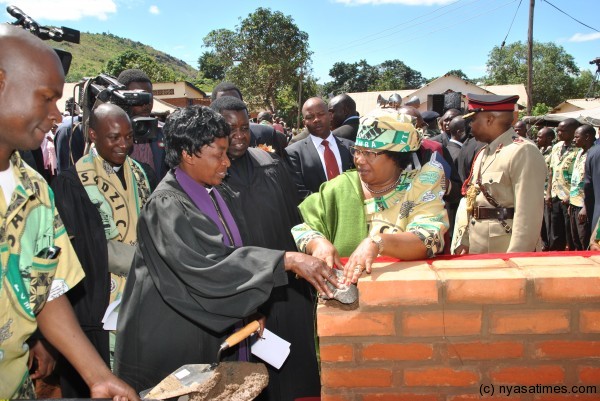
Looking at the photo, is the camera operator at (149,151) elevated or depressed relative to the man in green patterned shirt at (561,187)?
elevated

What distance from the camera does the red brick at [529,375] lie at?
1.76 metres

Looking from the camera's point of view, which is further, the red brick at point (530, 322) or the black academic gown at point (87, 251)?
the black academic gown at point (87, 251)

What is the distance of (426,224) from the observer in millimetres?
2180

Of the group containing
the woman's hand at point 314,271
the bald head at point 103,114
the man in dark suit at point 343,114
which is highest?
the man in dark suit at point 343,114

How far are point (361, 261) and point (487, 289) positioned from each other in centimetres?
45

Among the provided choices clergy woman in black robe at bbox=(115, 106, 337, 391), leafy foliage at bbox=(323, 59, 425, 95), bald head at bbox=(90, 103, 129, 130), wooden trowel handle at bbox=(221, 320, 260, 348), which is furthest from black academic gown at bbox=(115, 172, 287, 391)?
leafy foliage at bbox=(323, 59, 425, 95)

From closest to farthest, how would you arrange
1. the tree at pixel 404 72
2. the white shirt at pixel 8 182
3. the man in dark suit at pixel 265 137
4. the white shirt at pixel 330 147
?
the white shirt at pixel 8 182, the man in dark suit at pixel 265 137, the white shirt at pixel 330 147, the tree at pixel 404 72

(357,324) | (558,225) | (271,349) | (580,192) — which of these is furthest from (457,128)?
(357,324)

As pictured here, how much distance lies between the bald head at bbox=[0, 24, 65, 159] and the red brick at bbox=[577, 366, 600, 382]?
204cm

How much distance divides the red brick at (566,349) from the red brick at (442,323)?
0.80ft

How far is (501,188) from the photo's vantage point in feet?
11.7

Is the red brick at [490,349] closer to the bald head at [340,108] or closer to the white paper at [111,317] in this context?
the white paper at [111,317]

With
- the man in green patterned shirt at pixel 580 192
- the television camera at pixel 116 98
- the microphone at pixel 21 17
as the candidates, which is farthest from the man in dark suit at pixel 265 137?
the man in green patterned shirt at pixel 580 192

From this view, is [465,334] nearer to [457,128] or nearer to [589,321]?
[589,321]
